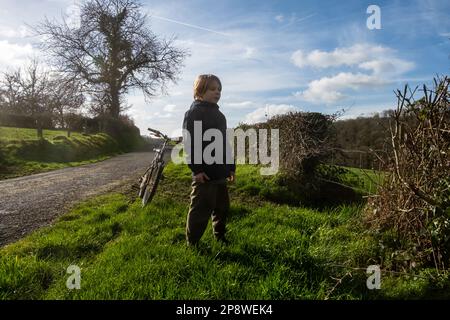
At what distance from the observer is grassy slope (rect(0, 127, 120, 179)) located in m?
13.1

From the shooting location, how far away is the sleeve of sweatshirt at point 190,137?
371 centimetres

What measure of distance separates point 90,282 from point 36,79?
23.4 metres

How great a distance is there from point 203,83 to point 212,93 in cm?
15

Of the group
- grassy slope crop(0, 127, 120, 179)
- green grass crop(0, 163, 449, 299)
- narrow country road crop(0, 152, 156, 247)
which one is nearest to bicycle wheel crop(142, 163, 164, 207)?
green grass crop(0, 163, 449, 299)

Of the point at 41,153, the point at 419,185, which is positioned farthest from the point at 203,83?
the point at 41,153

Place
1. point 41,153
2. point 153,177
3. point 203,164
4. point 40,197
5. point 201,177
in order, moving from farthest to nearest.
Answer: point 41,153
point 40,197
point 153,177
point 203,164
point 201,177

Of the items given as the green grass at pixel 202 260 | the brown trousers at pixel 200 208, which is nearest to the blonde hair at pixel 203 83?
the brown trousers at pixel 200 208

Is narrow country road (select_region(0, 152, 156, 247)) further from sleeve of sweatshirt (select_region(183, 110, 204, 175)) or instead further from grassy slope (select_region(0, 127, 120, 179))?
grassy slope (select_region(0, 127, 120, 179))

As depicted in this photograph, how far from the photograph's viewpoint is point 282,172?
7.75 meters

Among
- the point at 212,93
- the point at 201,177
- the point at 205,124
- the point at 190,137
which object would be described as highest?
the point at 212,93

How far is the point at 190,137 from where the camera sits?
3746 millimetres

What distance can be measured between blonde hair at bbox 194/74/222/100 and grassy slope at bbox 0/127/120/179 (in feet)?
33.3

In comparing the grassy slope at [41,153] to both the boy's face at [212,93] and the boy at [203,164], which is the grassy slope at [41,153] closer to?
the boy at [203,164]

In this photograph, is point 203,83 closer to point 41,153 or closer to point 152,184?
point 152,184
